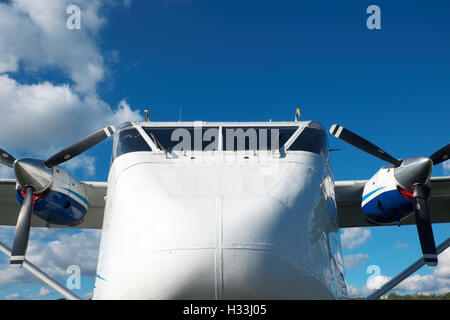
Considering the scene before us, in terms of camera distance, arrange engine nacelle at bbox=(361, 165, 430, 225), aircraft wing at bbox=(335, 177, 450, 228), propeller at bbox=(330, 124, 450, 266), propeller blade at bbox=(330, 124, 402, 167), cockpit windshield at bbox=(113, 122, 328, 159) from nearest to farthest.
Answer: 1. cockpit windshield at bbox=(113, 122, 328, 159)
2. propeller at bbox=(330, 124, 450, 266)
3. propeller blade at bbox=(330, 124, 402, 167)
4. engine nacelle at bbox=(361, 165, 430, 225)
5. aircraft wing at bbox=(335, 177, 450, 228)

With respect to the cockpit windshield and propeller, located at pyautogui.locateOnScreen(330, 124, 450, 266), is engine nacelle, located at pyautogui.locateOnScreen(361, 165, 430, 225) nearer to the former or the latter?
propeller, located at pyautogui.locateOnScreen(330, 124, 450, 266)

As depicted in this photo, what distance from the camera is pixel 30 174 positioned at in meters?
7.45

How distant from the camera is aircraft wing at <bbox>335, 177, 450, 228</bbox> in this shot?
30.9ft

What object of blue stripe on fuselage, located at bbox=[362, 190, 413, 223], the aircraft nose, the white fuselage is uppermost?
the aircraft nose

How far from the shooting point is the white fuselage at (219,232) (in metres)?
4.06

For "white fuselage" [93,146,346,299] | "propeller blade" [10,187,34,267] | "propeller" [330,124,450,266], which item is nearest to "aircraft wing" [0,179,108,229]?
"propeller blade" [10,187,34,267]

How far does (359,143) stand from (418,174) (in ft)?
3.83

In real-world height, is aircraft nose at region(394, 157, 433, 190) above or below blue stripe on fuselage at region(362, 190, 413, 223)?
above

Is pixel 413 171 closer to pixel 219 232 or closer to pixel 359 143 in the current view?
pixel 359 143

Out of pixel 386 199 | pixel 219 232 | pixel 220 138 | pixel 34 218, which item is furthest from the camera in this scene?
pixel 34 218

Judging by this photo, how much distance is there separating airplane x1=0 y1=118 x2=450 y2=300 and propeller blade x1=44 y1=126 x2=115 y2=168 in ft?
0.07

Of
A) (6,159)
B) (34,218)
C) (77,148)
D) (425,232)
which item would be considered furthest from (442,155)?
(34,218)

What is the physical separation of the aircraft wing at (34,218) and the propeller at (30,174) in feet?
4.88
